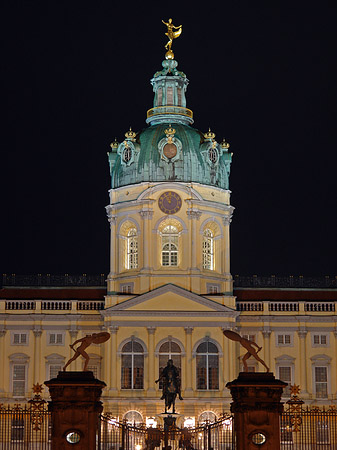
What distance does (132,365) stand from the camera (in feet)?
269

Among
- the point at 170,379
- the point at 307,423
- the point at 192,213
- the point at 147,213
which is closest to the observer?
the point at 307,423

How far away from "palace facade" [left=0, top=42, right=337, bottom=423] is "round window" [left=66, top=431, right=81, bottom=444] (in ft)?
136

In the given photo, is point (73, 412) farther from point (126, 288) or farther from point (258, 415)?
point (126, 288)

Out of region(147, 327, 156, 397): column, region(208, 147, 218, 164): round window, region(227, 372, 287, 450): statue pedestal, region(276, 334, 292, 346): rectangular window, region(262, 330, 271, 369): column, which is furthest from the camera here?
region(208, 147, 218, 164): round window

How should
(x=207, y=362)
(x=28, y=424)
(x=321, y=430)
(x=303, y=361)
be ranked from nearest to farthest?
(x=28, y=424) → (x=321, y=430) → (x=207, y=362) → (x=303, y=361)

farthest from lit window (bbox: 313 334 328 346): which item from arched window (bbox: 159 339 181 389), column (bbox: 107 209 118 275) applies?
column (bbox: 107 209 118 275)

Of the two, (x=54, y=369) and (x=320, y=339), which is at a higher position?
(x=320, y=339)

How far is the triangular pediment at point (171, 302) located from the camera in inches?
3231

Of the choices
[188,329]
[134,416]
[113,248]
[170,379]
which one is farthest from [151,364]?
[170,379]

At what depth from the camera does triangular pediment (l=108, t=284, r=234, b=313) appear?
82.1 meters

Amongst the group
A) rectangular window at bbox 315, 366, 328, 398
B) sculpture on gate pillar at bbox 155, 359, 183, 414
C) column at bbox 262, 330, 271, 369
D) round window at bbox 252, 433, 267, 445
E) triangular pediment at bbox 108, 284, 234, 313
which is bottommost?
round window at bbox 252, 433, 267, 445

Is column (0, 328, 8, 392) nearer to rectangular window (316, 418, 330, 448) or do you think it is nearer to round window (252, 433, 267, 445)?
rectangular window (316, 418, 330, 448)

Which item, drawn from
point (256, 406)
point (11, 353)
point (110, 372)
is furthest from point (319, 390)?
point (256, 406)

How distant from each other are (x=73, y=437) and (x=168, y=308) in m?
43.1
